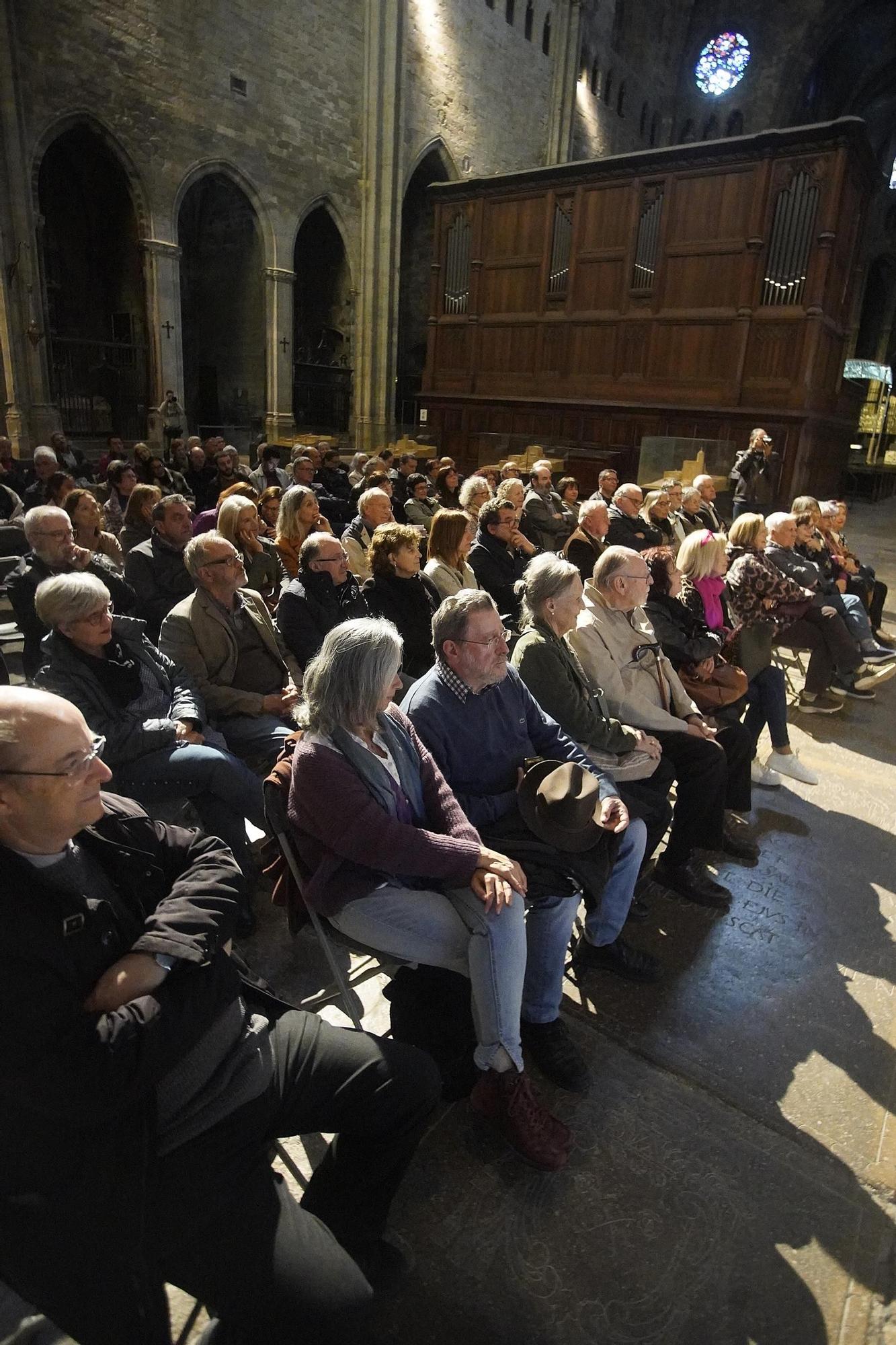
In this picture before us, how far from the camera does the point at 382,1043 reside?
165cm

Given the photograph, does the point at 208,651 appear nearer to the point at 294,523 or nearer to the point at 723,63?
the point at 294,523

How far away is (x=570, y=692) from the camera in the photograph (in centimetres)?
279

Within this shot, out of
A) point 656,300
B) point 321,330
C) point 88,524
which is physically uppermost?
point 656,300

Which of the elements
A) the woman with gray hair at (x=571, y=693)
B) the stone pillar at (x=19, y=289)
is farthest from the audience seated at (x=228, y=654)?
the stone pillar at (x=19, y=289)

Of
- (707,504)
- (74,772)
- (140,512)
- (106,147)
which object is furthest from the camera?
(106,147)

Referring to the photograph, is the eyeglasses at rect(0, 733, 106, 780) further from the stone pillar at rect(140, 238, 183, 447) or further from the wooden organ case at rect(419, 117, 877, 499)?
the stone pillar at rect(140, 238, 183, 447)

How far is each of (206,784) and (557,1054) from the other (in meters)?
1.39

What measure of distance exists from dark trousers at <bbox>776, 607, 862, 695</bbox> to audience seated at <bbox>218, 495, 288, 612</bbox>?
3.26 meters

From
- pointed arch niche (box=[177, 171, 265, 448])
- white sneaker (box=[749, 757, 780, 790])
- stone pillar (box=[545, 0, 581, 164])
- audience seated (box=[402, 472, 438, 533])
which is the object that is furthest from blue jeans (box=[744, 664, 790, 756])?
stone pillar (box=[545, 0, 581, 164])

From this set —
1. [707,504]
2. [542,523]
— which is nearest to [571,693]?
[542,523]

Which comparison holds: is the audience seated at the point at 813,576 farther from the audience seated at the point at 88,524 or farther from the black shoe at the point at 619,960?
the audience seated at the point at 88,524

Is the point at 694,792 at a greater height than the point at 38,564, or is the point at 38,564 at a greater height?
the point at 38,564

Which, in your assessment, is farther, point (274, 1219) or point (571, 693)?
point (571, 693)

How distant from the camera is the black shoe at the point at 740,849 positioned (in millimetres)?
3338
